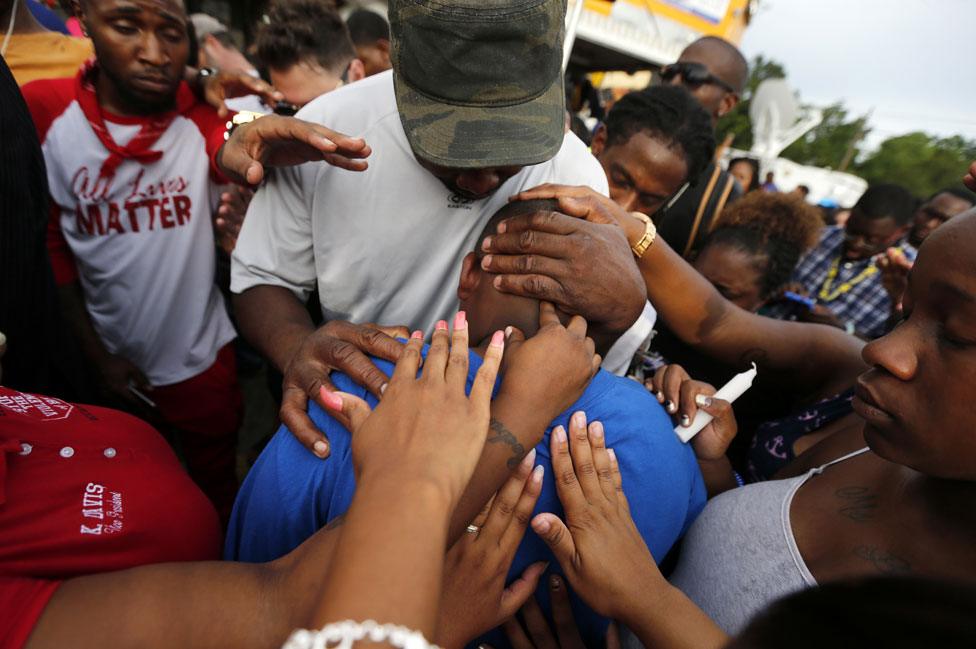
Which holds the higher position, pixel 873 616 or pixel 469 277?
pixel 873 616

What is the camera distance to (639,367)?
225 cm

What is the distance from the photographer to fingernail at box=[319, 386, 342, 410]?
116cm

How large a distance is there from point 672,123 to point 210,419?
2808 millimetres

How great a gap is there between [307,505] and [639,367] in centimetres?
155

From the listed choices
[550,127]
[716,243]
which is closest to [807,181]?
[716,243]

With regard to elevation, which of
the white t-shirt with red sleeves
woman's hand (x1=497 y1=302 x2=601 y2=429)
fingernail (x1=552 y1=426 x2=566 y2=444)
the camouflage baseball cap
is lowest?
the white t-shirt with red sleeves

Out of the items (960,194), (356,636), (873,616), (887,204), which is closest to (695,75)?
(887,204)

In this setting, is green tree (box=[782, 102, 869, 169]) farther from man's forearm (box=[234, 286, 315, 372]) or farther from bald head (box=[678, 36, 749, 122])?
man's forearm (box=[234, 286, 315, 372])

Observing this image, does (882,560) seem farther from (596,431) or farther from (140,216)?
(140,216)

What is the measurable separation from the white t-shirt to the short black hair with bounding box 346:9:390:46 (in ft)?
8.99

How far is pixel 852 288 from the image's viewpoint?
4383mm

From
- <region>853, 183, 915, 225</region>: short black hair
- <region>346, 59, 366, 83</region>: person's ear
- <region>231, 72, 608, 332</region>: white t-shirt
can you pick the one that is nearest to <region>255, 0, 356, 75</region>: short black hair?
<region>346, 59, 366, 83</region>: person's ear

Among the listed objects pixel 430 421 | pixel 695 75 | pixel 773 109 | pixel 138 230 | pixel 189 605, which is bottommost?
pixel 773 109

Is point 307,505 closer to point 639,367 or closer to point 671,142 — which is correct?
point 639,367
